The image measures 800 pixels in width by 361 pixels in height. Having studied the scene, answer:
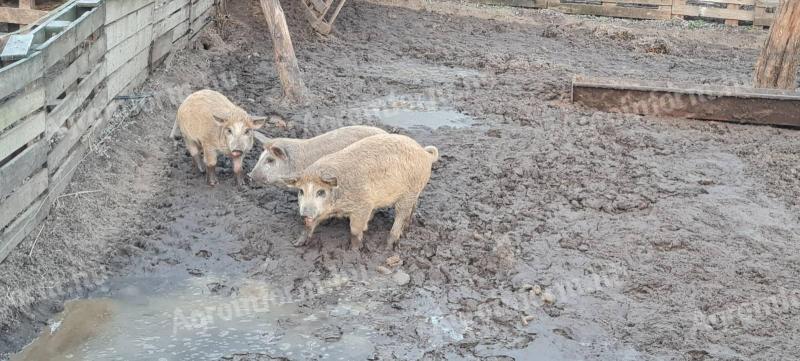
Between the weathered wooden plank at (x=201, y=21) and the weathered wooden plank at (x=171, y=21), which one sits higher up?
the weathered wooden plank at (x=171, y=21)

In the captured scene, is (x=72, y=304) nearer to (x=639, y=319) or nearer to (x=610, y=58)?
(x=639, y=319)

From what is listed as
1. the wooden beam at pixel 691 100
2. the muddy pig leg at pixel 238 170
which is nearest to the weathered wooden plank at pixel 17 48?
the muddy pig leg at pixel 238 170

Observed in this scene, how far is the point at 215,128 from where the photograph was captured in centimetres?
737

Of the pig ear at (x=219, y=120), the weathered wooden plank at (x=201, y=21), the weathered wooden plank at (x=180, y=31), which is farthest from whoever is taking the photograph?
the weathered wooden plank at (x=201, y=21)

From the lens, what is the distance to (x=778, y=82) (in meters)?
10.4

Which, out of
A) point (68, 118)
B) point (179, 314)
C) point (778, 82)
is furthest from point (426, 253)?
point (778, 82)

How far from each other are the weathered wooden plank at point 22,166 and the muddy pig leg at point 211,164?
155cm

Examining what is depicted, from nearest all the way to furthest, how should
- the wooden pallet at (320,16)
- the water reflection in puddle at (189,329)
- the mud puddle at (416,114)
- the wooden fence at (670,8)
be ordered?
1. the water reflection in puddle at (189,329)
2. the mud puddle at (416,114)
3. the wooden pallet at (320,16)
4. the wooden fence at (670,8)

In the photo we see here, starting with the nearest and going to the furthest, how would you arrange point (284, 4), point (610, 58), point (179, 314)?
point (179, 314)
point (610, 58)
point (284, 4)

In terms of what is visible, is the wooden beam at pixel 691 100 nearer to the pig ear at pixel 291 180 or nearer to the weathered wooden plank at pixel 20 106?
the pig ear at pixel 291 180

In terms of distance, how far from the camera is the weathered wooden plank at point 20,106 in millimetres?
5461

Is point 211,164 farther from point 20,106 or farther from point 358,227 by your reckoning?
point 20,106

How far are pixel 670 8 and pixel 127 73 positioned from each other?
417 inches

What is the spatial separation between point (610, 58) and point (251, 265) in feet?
26.9
